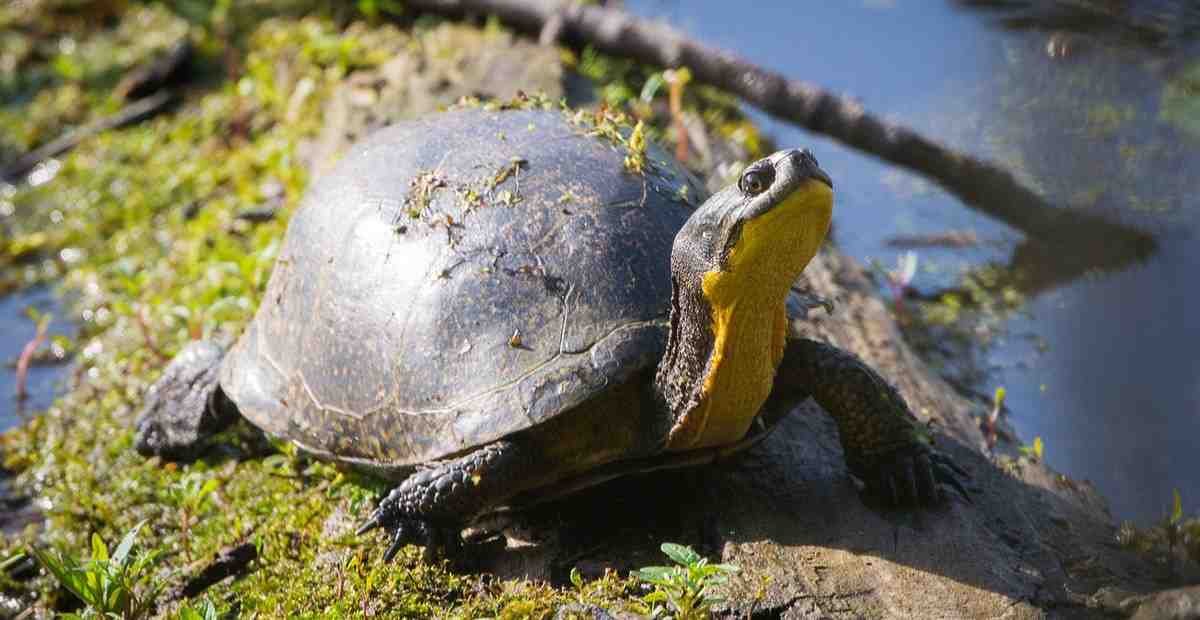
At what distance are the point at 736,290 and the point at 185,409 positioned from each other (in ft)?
8.35

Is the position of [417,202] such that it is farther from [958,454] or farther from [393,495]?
[958,454]

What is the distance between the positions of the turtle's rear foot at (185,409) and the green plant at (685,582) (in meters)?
2.29

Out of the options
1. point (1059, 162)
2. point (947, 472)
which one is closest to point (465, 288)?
point (947, 472)

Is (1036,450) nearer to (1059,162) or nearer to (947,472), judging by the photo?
(947,472)

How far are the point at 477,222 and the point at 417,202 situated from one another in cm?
27

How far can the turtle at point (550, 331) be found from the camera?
3453mm

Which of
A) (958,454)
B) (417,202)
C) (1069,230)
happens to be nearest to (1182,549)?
(958,454)

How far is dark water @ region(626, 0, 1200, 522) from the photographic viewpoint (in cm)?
381

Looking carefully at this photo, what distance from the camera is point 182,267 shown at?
20.9 feet

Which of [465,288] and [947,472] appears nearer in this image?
[465,288]

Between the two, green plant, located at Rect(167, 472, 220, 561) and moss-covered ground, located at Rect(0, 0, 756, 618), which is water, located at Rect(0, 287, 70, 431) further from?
green plant, located at Rect(167, 472, 220, 561)

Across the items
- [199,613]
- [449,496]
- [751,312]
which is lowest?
[199,613]

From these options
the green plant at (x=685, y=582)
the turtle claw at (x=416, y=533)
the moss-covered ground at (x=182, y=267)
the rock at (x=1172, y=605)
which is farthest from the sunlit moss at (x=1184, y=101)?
the turtle claw at (x=416, y=533)

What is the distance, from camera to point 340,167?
4547mm
